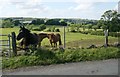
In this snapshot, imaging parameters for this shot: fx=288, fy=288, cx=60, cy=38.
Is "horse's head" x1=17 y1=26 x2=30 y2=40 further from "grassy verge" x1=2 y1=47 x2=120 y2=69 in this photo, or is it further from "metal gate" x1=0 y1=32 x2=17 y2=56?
"grassy verge" x1=2 y1=47 x2=120 y2=69

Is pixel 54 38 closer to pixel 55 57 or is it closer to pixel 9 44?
pixel 9 44

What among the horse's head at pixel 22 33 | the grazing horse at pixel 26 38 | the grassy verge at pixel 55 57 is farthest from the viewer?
the horse's head at pixel 22 33

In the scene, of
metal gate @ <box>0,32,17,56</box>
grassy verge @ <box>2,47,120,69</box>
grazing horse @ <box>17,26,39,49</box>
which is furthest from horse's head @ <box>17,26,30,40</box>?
grassy verge @ <box>2,47,120,69</box>

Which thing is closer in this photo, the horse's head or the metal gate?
the metal gate

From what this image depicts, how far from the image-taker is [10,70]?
1028 cm

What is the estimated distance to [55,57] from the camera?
11836 millimetres

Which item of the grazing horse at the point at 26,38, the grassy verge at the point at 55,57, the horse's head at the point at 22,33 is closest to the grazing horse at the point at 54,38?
the grazing horse at the point at 26,38

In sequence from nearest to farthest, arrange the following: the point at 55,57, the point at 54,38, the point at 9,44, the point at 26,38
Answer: the point at 55,57 < the point at 9,44 < the point at 26,38 < the point at 54,38

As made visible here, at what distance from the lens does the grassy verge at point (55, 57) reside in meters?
11.1

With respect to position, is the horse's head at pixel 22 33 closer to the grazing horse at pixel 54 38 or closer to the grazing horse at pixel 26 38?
the grazing horse at pixel 26 38

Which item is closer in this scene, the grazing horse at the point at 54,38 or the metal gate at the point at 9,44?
the metal gate at the point at 9,44

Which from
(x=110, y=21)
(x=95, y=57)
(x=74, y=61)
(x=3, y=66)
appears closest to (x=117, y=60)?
(x=95, y=57)

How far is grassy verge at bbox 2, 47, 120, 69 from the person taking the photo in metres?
11.1

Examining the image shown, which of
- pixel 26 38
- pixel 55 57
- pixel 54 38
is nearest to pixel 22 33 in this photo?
pixel 26 38
